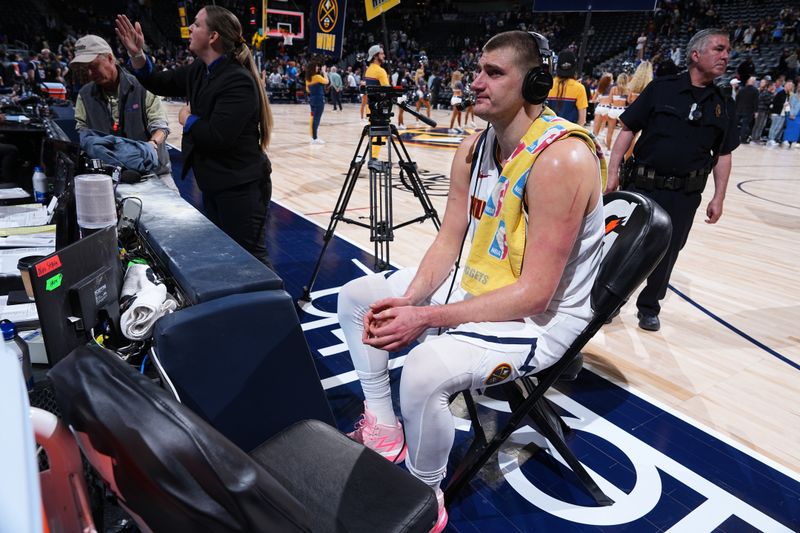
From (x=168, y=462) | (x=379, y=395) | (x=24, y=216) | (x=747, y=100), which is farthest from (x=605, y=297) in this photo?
(x=747, y=100)

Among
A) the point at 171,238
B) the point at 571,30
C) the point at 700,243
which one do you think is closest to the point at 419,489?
the point at 171,238

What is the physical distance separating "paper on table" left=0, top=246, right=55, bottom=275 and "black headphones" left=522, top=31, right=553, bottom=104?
67.4 inches

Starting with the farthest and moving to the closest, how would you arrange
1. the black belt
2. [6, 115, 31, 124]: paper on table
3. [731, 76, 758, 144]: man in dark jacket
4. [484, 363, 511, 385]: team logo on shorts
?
[731, 76, 758, 144]: man in dark jacket < [6, 115, 31, 124]: paper on table < the black belt < [484, 363, 511, 385]: team logo on shorts

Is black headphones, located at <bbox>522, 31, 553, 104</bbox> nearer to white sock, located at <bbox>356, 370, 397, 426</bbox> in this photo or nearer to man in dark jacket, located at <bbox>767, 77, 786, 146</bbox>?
white sock, located at <bbox>356, 370, 397, 426</bbox>

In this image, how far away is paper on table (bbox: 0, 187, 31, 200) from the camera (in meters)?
2.72

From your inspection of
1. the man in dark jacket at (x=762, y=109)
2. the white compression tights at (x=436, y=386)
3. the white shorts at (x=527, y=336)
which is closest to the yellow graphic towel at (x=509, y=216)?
the white shorts at (x=527, y=336)

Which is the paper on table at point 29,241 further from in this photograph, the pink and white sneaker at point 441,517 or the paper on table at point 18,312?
the pink and white sneaker at point 441,517

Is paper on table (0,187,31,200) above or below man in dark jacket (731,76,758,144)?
below

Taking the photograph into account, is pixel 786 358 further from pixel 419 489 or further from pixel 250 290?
pixel 250 290

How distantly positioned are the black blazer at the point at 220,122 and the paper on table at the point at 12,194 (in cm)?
87

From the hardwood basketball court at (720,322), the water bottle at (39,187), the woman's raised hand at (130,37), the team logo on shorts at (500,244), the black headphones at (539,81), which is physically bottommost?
the hardwood basketball court at (720,322)

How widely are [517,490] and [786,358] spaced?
210 centimetres

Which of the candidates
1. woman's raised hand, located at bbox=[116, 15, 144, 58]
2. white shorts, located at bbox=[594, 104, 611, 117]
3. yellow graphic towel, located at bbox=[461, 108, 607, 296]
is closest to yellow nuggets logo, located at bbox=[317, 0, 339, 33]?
woman's raised hand, located at bbox=[116, 15, 144, 58]

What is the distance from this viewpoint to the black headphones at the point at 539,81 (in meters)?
1.62
